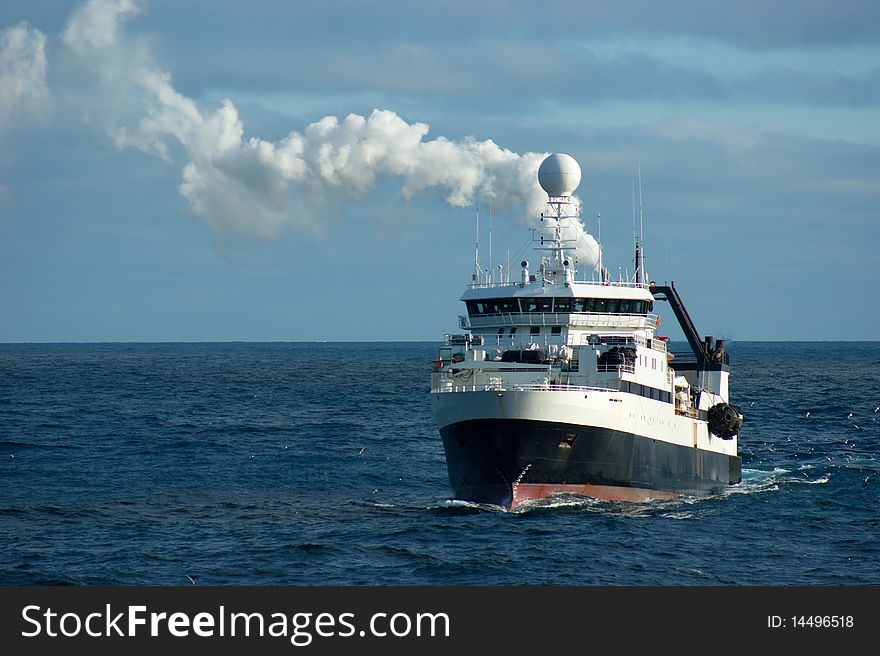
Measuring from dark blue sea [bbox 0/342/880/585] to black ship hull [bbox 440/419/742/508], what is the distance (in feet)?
2.48

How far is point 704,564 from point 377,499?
1795 cm

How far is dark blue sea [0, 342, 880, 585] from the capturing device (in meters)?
37.6

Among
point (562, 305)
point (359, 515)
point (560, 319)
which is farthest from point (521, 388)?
point (359, 515)

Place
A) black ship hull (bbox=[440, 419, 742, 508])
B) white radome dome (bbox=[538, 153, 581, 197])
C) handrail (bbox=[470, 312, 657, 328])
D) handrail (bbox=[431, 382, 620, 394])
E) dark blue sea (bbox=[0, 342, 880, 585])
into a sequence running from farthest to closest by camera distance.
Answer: white radome dome (bbox=[538, 153, 581, 197]) < handrail (bbox=[470, 312, 657, 328]) < handrail (bbox=[431, 382, 620, 394]) < black ship hull (bbox=[440, 419, 742, 508]) < dark blue sea (bbox=[0, 342, 880, 585])

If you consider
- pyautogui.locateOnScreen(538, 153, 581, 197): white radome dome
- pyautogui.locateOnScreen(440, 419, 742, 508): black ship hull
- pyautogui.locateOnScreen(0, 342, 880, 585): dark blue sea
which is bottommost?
pyautogui.locateOnScreen(0, 342, 880, 585): dark blue sea

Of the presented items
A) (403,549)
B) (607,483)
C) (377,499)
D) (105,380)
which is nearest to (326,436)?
(377,499)

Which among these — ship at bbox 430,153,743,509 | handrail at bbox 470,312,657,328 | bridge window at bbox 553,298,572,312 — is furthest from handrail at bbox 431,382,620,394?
bridge window at bbox 553,298,572,312

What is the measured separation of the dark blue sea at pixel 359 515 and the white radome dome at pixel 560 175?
50.9 feet

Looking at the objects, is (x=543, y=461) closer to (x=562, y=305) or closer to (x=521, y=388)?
(x=521, y=388)

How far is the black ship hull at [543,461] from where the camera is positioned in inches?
1843

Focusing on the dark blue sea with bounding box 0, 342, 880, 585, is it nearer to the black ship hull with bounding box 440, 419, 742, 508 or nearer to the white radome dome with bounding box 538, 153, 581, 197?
the black ship hull with bounding box 440, 419, 742, 508

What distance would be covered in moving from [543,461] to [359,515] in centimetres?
774

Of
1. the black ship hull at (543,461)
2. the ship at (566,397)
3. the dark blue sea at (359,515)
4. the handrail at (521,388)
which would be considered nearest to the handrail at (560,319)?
the ship at (566,397)

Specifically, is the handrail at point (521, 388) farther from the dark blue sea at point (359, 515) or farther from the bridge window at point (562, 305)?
the bridge window at point (562, 305)
